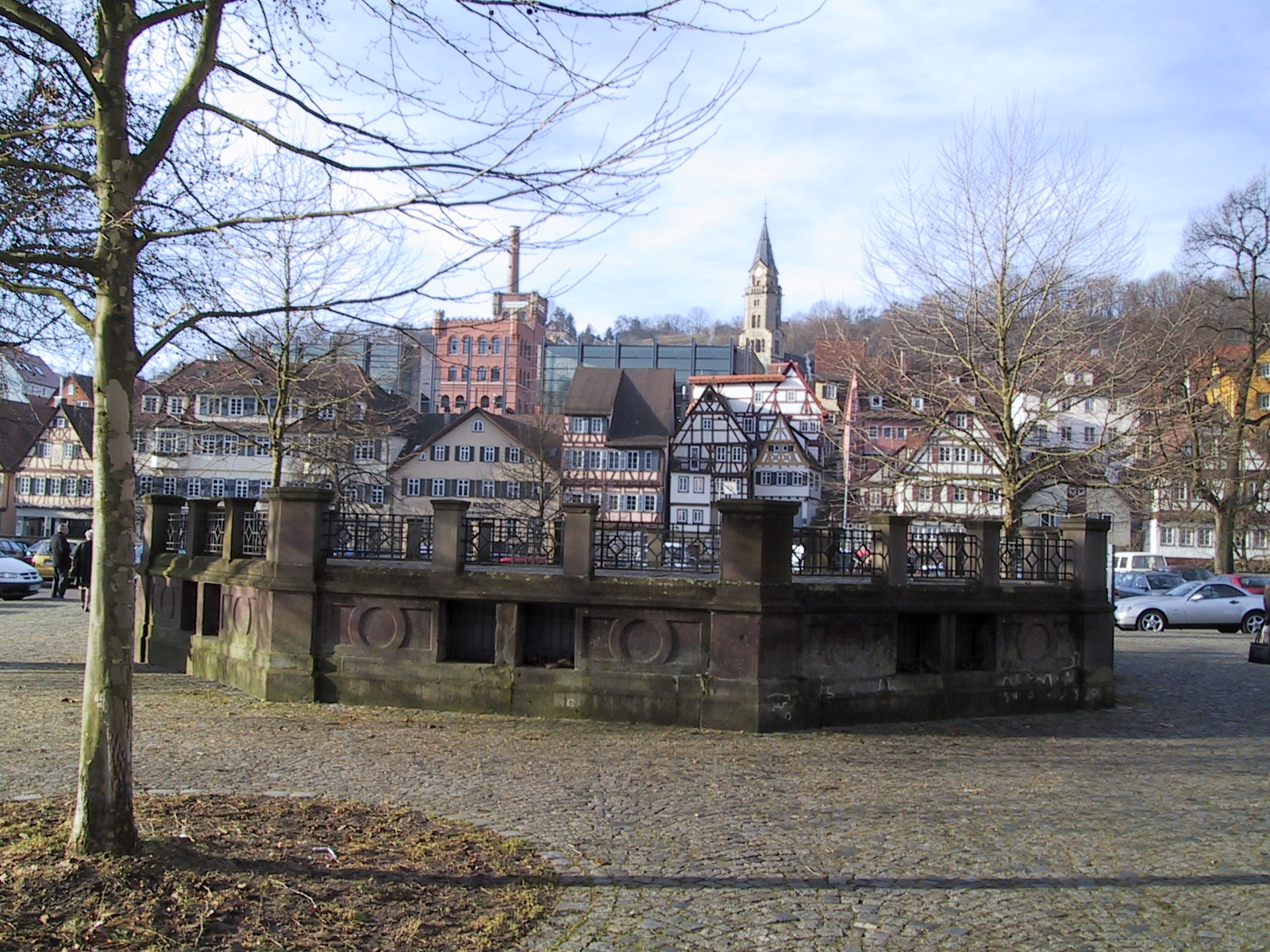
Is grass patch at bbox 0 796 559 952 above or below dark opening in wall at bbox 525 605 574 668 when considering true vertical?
below

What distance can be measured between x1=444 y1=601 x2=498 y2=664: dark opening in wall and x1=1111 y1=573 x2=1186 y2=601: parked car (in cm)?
2893

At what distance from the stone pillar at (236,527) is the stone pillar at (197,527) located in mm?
1563

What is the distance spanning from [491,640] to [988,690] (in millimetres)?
5522

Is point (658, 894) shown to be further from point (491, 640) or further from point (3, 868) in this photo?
point (491, 640)

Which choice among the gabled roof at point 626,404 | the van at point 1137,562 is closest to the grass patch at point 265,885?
the van at point 1137,562

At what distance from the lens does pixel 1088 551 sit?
1420 cm

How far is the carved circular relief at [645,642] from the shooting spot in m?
11.8

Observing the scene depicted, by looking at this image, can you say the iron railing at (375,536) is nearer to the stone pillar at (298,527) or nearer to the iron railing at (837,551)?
the stone pillar at (298,527)

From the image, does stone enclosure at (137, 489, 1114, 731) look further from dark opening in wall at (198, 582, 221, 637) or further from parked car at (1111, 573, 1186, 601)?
parked car at (1111, 573, 1186, 601)

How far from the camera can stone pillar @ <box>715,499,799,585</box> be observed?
37.6 feet

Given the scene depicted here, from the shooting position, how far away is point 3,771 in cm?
834

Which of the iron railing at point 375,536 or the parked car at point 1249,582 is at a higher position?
the iron railing at point 375,536

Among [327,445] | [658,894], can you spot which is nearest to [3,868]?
[658,894]

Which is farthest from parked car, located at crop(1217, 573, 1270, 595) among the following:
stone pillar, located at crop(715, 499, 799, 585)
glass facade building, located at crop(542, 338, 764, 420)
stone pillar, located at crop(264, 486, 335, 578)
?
glass facade building, located at crop(542, 338, 764, 420)
